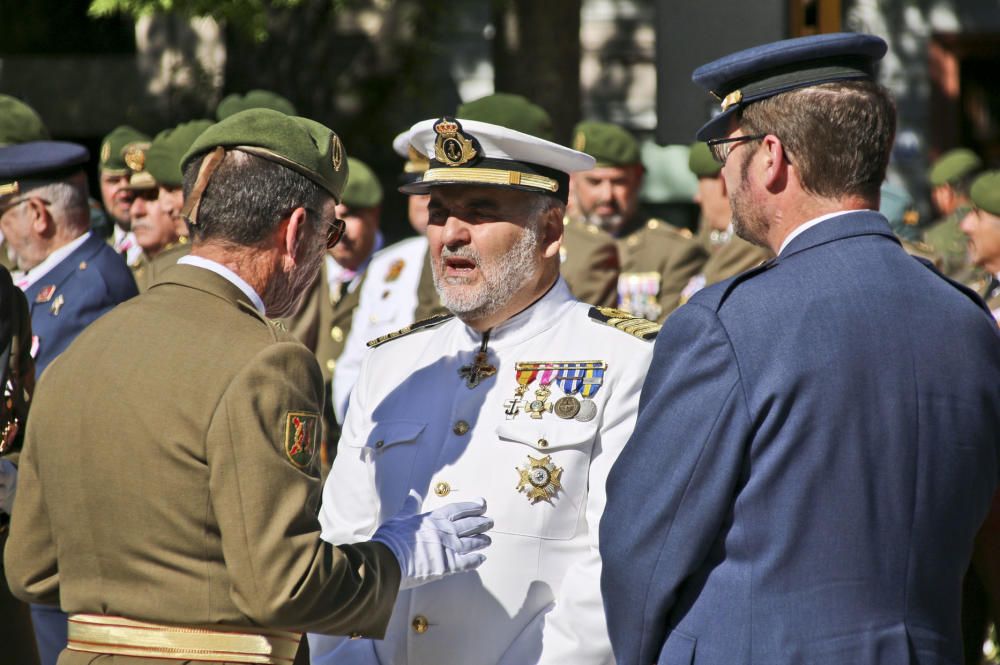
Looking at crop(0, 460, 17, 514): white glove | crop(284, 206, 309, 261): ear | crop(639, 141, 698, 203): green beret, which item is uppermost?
crop(284, 206, 309, 261): ear

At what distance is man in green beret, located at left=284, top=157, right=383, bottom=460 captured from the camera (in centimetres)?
708

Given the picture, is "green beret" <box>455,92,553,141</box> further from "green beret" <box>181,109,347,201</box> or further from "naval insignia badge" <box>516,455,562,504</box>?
"green beret" <box>181,109,347,201</box>

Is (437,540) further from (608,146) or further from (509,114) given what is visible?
(608,146)

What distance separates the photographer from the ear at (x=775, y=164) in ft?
8.38

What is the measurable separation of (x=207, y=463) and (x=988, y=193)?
4.90m

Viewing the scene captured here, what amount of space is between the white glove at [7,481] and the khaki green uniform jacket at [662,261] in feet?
15.0

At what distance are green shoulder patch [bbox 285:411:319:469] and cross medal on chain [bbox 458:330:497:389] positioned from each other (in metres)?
0.87

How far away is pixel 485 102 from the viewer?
4.79 metres

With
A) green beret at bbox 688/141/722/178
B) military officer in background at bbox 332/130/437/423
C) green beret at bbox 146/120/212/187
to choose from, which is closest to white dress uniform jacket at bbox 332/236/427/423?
military officer in background at bbox 332/130/437/423

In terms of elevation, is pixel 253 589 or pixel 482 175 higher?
pixel 482 175

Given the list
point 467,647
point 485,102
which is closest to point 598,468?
point 467,647

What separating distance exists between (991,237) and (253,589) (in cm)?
485

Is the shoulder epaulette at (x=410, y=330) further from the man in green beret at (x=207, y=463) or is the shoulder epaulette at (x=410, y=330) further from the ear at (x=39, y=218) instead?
the ear at (x=39, y=218)

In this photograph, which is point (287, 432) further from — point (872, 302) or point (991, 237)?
point (991, 237)
